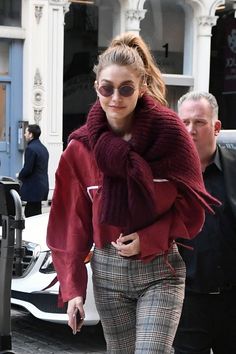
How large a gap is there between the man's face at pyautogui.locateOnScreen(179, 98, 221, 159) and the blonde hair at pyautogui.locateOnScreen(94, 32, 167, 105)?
31 centimetres

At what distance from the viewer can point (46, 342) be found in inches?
240

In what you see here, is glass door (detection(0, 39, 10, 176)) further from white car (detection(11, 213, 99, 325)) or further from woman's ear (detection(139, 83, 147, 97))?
woman's ear (detection(139, 83, 147, 97))

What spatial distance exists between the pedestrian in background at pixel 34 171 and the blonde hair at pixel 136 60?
7.85 metres

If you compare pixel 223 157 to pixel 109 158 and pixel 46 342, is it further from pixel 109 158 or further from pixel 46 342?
pixel 46 342

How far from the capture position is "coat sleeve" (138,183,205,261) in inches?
110

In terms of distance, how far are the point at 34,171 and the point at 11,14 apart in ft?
18.0

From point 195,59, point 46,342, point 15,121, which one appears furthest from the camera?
point 195,59

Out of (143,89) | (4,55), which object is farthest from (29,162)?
(143,89)

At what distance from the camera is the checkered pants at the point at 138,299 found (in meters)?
2.78

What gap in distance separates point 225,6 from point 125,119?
1582cm

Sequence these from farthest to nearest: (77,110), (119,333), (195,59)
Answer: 1. (195,59)
2. (77,110)
3. (119,333)

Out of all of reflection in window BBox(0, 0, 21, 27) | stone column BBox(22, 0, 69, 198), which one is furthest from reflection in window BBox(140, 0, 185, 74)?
reflection in window BBox(0, 0, 21, 27)

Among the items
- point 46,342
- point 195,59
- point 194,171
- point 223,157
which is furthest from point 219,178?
point 195,59

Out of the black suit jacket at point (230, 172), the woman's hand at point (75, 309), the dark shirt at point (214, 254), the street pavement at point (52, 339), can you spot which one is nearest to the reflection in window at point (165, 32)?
the street pavement at point (52, 339)
